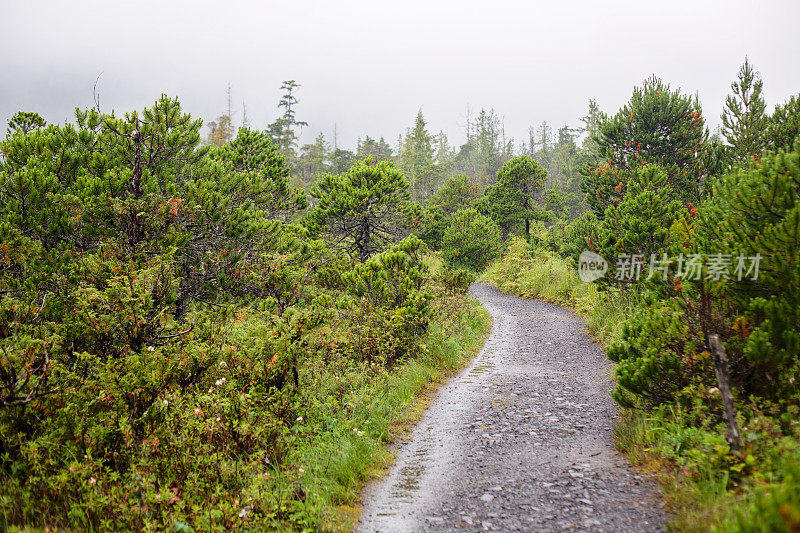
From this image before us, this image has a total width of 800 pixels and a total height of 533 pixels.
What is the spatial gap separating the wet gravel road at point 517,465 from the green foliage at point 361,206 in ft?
27.6

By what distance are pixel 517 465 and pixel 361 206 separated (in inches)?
471

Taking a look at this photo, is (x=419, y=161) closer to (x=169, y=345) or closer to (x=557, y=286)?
(x=557, y=286)

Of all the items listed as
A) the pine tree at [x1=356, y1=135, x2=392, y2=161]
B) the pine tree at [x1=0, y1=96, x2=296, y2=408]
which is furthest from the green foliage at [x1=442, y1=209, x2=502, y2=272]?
the pine tree at [x1=356, y1=135, x2=392, y2=161]

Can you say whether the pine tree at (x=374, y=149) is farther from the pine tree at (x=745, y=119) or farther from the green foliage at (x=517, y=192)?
the pine tree at (x=745, y=119)

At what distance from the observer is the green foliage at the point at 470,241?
2648cm

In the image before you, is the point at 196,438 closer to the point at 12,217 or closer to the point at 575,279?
the point at 12,217

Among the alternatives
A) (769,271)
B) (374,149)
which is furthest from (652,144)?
(374,149)

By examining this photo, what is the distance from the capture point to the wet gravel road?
396 cm

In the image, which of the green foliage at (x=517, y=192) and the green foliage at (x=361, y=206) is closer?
the green foliage at (x=361, y=206)

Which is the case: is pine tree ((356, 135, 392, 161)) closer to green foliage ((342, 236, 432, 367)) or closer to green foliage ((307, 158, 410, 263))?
green foliage ((307, 158, 410, 263))

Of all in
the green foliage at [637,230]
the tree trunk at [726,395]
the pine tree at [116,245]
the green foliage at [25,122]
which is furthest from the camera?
the green foliage at [637,230]

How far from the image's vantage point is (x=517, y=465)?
5.11m

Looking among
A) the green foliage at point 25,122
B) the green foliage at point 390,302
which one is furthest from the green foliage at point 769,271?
the green foliage at point 25,122

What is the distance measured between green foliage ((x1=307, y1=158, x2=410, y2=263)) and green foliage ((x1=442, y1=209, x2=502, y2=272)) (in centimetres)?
993
